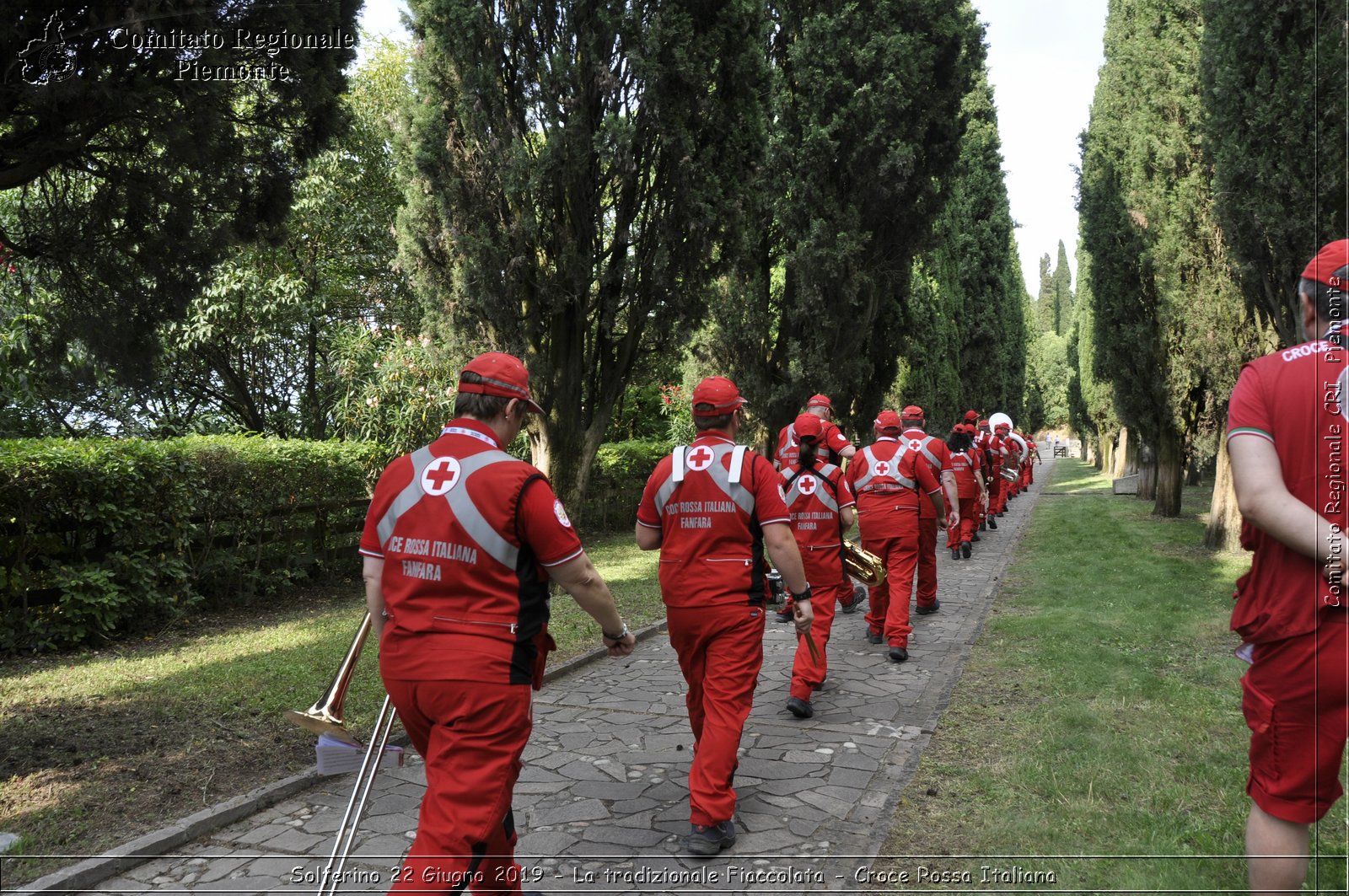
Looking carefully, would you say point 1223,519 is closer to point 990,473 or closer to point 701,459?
point 990,473

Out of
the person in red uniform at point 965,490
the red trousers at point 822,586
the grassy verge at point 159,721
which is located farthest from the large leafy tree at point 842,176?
the red trousers at point 822,586

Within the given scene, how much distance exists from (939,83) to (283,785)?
605 inches

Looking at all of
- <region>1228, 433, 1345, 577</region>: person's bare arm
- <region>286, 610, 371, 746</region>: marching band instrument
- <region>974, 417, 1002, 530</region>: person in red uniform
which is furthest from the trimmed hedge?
<region>974, 417, 1002, 530</region>: person in red uniform

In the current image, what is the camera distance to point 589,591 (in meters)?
3.34

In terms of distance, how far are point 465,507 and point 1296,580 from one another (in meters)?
2.64

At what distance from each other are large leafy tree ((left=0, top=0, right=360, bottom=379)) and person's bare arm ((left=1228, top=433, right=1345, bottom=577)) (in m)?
5.76

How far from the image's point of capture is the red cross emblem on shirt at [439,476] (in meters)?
3.13

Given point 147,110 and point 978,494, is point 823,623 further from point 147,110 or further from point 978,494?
point 978,494

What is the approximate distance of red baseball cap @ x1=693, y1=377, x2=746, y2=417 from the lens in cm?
479

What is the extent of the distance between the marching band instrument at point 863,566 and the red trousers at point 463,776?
5.11 metres

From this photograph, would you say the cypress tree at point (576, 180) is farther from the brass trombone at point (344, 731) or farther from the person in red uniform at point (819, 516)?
the brass trombone at point (344, 731)

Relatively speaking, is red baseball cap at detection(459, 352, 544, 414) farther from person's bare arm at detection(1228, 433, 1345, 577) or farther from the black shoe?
person's bare arm at detection(1228, 433, 1345, 577)

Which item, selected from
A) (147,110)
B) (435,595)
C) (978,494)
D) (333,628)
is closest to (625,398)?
(978,494)

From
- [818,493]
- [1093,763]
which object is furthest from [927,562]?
[1093,763]
